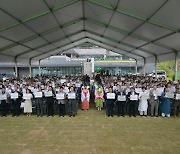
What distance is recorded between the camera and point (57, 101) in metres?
11.2

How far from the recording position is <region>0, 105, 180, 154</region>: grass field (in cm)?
653

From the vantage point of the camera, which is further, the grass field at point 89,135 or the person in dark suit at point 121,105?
the person in dark suit at point 121,105

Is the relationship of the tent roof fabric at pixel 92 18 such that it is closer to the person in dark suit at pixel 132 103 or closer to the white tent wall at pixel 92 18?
the white tent wall at pixel 92 18

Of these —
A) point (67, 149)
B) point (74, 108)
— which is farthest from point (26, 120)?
point (67, 149)

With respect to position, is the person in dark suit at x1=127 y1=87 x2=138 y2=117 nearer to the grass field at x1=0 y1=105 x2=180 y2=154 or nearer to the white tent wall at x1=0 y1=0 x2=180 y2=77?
the grass field at x1=0 y1=105 x2=180 y2=154

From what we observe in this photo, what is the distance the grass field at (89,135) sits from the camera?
257 inches

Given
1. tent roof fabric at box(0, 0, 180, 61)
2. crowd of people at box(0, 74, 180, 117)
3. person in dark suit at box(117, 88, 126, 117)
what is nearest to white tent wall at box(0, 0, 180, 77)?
tent roof fabric at box(0, 0, 180, 61)

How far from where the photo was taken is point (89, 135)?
7.80 meters

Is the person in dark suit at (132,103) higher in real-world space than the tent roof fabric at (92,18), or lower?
lower

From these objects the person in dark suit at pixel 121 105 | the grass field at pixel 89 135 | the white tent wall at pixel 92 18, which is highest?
the white tent wall at pixel 92 18

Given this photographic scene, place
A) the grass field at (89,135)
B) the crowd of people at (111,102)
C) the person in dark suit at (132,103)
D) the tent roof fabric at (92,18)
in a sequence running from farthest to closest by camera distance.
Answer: the crowd of people at (111,102) → the person in dark suit at (132,103) → the tent roof fabric at (92,18) → the grass field at (89,135)

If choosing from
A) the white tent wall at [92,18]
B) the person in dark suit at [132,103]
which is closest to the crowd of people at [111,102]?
the person in dark suit at [132,103]

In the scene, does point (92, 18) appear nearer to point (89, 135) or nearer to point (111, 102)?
point (111, 102)

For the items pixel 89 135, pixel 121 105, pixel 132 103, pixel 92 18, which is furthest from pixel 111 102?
pixel 92 18
